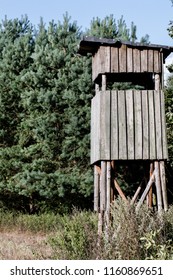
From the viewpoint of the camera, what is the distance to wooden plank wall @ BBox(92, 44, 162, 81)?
13.5m

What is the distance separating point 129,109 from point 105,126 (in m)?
0.81

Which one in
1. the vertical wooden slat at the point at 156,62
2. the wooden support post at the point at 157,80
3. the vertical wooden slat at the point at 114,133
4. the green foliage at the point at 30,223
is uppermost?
the vertical wooden slat at the point at 156,62

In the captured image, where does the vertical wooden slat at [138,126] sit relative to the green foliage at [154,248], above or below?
above

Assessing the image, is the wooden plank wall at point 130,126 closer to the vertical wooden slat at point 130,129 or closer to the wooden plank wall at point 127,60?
the vertical wooden slat at point 130,129

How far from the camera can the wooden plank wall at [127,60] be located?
13.5 meters

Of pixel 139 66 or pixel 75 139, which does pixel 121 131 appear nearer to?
pixel 139 66

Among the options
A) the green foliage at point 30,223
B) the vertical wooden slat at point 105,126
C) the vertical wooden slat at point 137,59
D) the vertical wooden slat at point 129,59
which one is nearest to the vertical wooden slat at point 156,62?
the vertical wooden slat at point 137,59

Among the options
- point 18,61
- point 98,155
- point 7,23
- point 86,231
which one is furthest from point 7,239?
point 7,23

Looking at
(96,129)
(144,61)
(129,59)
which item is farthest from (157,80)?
(96,129)

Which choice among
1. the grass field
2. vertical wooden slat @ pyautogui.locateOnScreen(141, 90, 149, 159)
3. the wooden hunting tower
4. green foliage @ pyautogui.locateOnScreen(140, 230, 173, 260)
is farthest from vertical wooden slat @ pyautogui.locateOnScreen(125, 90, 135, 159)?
green foliage @ pyautogui.locateOnScreen(140, 230, 173, 260)

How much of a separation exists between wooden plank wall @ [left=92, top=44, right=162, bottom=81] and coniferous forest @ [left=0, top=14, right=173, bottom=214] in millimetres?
4786

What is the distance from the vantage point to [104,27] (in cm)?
2094

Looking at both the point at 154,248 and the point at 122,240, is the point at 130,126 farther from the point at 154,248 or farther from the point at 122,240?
the point at 122,240

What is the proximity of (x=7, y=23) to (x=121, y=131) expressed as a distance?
12795mm
